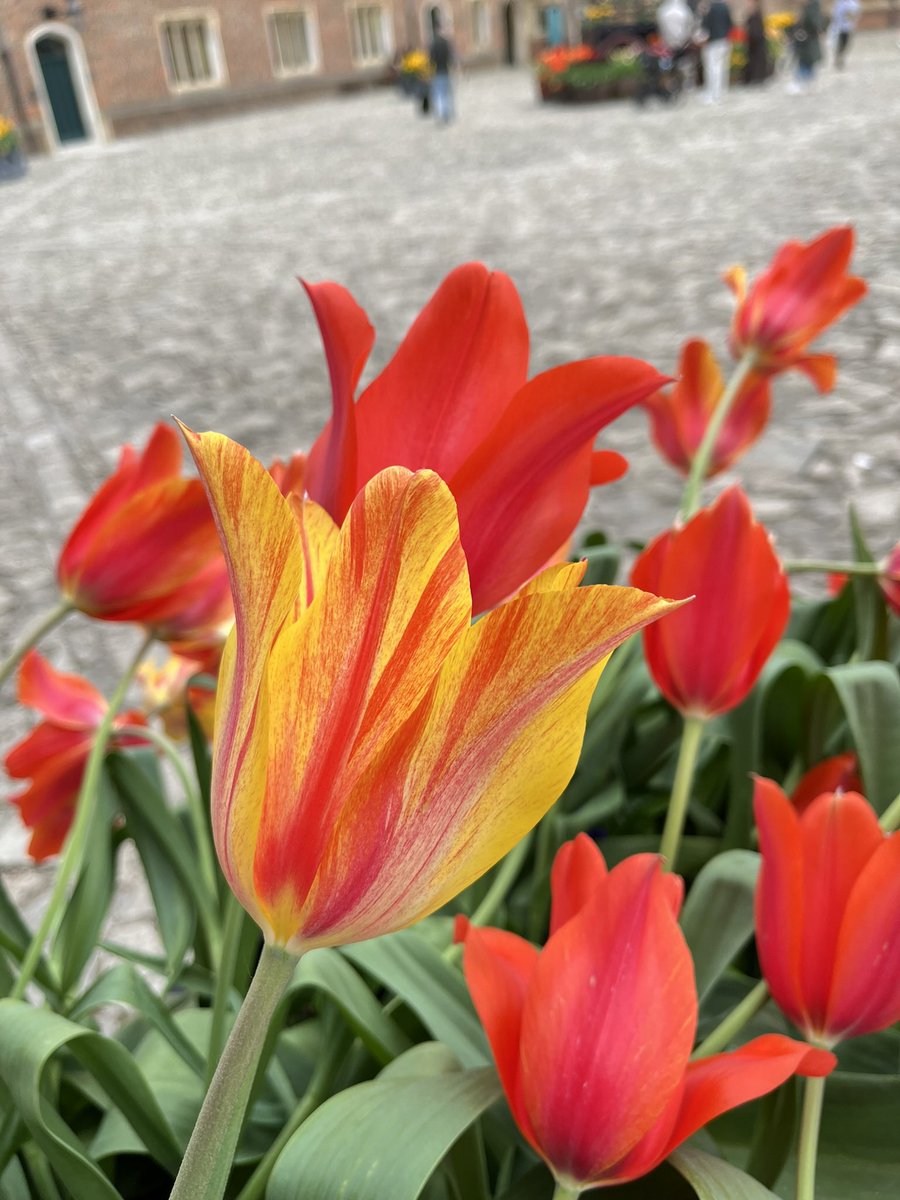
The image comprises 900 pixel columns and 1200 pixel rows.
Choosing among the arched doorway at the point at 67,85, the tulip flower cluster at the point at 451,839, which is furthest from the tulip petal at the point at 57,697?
the arched doorway at the point at 67,85

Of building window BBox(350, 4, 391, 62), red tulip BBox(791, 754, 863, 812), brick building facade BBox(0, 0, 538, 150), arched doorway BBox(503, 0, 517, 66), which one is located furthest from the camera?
arched doorway BBox(503, 0, 517, 66)

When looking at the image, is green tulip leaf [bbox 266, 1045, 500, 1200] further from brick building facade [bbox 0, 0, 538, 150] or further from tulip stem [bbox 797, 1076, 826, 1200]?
brick building facade [bbox 0, 0, 538, 150]

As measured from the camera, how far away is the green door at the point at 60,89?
20.1m

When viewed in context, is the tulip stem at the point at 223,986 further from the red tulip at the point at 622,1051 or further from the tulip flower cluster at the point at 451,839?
the red tulip at the point at 622,1051

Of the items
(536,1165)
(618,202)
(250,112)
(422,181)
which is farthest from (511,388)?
(250,112)

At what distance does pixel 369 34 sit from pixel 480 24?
165 inches

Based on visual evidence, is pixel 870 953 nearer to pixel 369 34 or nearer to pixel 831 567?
pixel 831 567

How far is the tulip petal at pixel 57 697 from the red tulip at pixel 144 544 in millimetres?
139

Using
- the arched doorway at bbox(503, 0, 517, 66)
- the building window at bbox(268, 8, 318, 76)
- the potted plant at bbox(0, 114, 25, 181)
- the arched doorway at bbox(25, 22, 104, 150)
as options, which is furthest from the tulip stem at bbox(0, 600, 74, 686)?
the arched doorway at bbox(503, 0, 517, 66)

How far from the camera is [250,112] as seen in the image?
22828 mm

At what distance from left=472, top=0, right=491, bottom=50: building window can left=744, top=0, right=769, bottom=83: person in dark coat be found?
12.9 meters

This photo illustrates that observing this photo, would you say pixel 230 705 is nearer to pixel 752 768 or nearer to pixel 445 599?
pixel 445 599

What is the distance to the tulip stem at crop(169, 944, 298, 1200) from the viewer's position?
0.22 m

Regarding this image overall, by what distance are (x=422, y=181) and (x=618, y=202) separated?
2.87 meters
